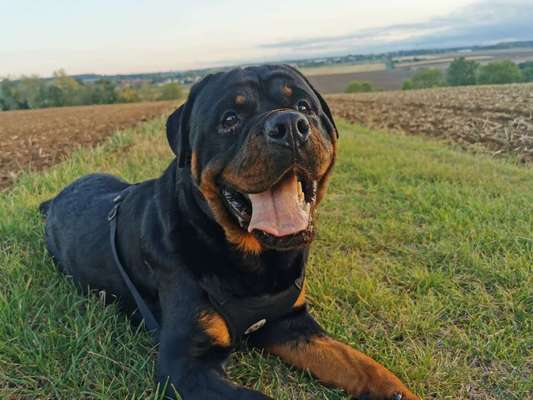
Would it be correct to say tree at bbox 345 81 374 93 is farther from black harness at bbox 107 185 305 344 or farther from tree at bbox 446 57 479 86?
black harness at bbox 107 185 305 344

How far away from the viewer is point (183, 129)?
2.60 metres

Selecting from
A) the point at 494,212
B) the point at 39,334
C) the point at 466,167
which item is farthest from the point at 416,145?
the point at 39,334

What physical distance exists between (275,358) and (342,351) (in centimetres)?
39

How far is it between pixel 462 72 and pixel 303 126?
5872 cm

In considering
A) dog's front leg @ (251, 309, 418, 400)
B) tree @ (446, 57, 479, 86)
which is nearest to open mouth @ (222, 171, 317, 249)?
dog's front leg @ (251, 309, 418, 400)

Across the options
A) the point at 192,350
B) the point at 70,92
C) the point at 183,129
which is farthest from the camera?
the point at 70,92

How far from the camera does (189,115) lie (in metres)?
2.62

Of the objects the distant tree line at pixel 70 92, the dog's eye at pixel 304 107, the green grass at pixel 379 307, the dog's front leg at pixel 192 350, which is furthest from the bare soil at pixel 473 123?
Result: the distant tree line at pixel 70 92

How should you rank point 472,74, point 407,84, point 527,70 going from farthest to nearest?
1. point 407,84
2. point 472,74
3. point 527,70

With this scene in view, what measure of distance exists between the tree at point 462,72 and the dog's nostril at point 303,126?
56.6 metres

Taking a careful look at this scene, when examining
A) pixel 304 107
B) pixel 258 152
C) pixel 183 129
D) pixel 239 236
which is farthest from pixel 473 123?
pixel 258 152

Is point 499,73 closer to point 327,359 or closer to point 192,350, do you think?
point 327,359

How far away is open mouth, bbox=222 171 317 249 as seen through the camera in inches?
88.6

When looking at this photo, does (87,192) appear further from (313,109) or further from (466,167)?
(466,167)
